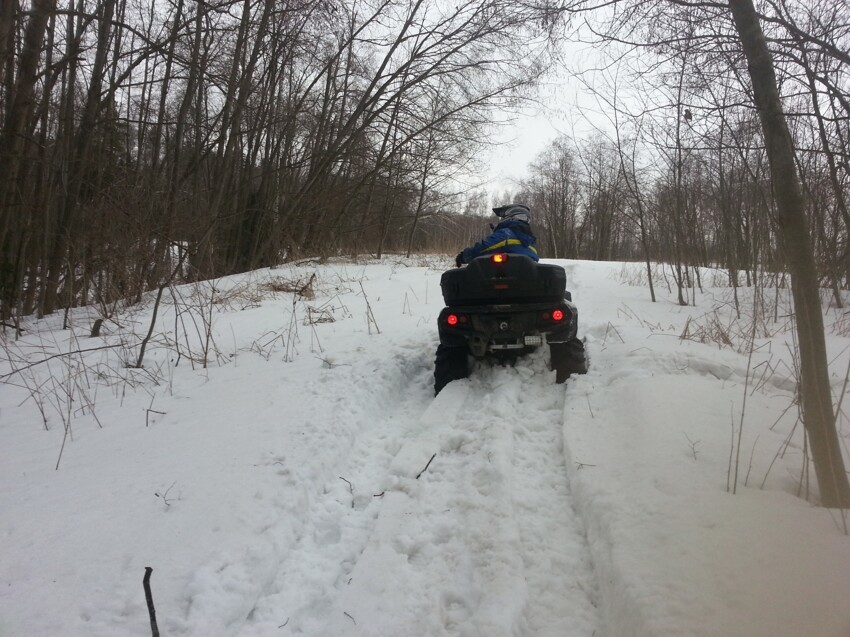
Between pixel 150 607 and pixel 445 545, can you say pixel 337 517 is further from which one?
pixel 150 607

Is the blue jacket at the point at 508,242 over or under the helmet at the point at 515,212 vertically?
under

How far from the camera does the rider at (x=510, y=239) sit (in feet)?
13.1

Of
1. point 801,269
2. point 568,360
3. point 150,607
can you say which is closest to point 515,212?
point 568,360

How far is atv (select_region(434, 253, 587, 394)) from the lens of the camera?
364 cm

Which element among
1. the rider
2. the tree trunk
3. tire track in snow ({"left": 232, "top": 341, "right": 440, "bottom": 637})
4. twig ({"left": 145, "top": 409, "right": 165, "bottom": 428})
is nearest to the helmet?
the rider

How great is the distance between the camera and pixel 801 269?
199 centimetres

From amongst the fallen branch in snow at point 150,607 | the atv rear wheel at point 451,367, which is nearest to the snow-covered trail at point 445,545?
the fallen branch in snow at point 150,607

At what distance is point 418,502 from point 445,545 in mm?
362

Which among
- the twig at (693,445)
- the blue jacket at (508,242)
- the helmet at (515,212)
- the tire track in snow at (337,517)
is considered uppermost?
the helmet at (515,212)

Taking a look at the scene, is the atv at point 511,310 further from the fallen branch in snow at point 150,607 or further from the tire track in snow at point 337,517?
the fallen branch in snow at point 150,607

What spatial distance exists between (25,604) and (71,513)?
0.59 m

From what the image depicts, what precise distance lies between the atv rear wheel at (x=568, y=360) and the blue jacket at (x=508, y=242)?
865 millimetres

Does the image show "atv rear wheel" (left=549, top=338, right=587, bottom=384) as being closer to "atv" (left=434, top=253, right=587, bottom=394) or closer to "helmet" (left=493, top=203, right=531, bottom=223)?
"atv" (left=434, top=253, right=587, bottom=394)

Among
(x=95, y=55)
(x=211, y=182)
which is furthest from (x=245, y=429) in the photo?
(x=211, y=182)
